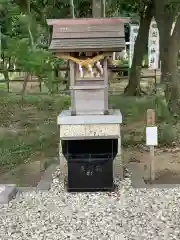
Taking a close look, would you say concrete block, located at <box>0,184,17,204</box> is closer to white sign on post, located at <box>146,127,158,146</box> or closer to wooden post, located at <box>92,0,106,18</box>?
white sign on post, located at <box>146,127,158,146</box>

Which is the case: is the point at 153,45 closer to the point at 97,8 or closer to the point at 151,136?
the point at 97,8

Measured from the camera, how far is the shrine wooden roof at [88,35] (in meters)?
6.09

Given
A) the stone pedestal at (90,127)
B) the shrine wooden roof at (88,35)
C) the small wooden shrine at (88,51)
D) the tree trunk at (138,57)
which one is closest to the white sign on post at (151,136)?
the stone pedestal at (90,127)

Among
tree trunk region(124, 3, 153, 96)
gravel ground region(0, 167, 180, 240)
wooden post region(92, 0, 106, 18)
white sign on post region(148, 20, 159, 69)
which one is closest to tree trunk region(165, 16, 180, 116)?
wooden post region(92, 0, 106, 18)

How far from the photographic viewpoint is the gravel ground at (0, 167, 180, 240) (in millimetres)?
4266

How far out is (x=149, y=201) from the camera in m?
5.27

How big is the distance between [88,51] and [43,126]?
4673 millimetres

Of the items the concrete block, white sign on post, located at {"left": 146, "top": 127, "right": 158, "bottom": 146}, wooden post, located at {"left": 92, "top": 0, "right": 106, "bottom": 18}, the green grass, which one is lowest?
the green grass

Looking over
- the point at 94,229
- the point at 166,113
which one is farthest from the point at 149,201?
the point at 166,113

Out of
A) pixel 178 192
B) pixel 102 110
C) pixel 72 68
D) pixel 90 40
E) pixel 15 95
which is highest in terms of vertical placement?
pixel 90 40

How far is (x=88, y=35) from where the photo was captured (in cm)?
620

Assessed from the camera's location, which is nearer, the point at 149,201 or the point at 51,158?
the point at 149,201

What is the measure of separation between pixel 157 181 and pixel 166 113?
3195mm

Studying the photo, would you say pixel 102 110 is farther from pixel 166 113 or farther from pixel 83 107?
pixel 166 113
